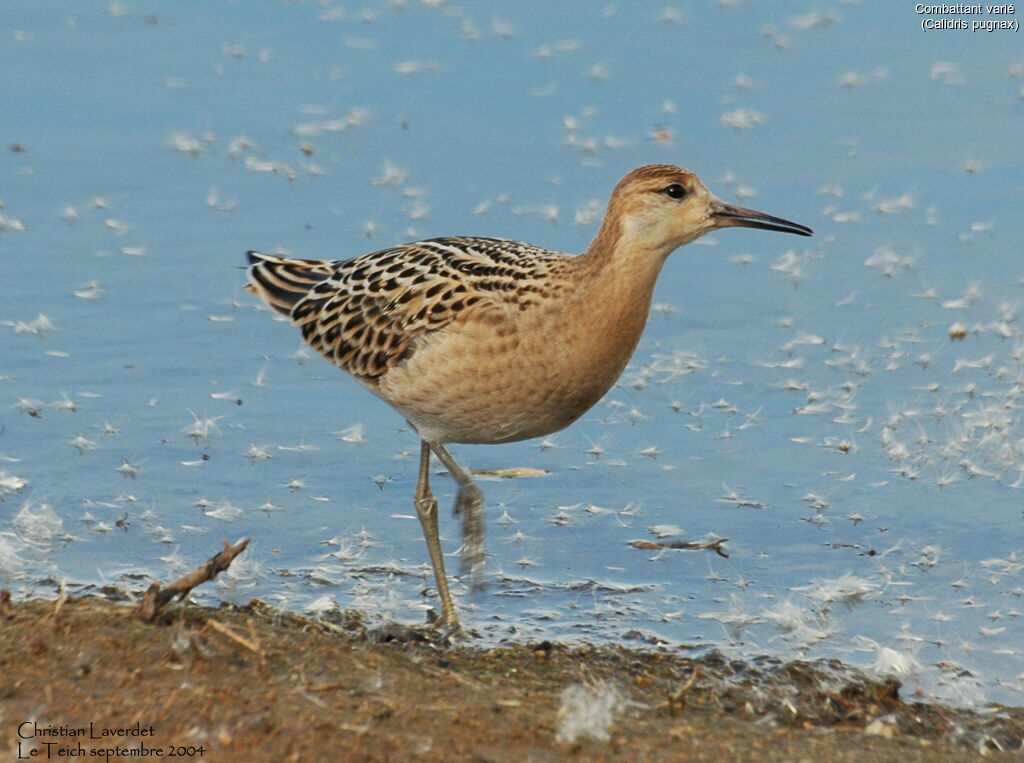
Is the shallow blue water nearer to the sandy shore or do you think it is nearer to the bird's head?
the sandy shore

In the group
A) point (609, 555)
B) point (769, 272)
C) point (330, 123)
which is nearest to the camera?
point (609, 555)

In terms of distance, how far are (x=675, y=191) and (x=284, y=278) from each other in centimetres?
229

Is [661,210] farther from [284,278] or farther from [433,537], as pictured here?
[284,278]

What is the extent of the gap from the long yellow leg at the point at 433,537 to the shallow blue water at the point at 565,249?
6.9 inches

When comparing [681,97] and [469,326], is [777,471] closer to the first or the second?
[469,326]

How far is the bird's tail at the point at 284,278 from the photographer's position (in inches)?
336

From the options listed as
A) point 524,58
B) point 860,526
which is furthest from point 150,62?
point 860,526

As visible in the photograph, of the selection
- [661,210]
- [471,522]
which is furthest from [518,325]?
[471,522]

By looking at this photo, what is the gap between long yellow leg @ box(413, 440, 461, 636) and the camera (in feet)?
24.0

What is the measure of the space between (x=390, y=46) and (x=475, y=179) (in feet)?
8.24

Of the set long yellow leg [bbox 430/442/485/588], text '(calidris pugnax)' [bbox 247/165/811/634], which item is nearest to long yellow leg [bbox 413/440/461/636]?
text '(calidris pugnax)' [bbox 247/165/811/634]

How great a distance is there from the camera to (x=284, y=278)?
8.60m

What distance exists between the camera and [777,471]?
8852mm

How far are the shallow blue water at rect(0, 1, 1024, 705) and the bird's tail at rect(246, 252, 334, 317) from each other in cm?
84
